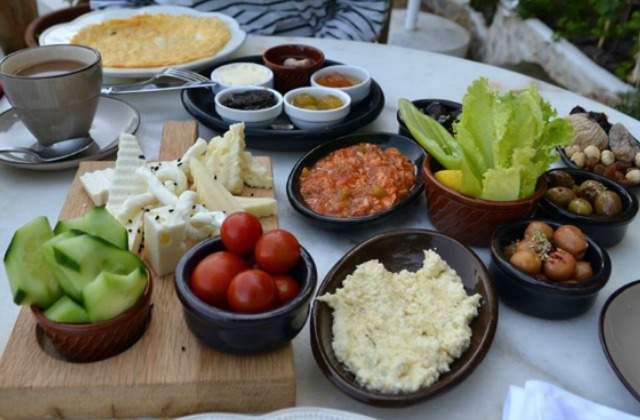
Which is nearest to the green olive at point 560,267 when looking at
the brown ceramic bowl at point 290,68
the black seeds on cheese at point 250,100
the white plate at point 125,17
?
the black seeds on cheese at point 250,100

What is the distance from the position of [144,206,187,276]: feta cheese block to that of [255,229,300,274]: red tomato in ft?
0.69

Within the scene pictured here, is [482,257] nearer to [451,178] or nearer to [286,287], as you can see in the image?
[451,178]

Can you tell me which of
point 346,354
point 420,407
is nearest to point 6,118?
point 346,354

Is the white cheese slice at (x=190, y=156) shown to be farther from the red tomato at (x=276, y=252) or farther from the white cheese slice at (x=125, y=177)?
the red tomato at (x=276, y=252)

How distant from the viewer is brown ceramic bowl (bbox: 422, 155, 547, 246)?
134cm

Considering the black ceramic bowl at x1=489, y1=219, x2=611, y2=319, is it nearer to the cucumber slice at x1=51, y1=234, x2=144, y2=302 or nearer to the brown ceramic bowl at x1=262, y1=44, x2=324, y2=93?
the cucumber slice at x1=51, y1=234, x2=144, y2=302

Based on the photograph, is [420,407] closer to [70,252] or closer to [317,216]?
[317,216]

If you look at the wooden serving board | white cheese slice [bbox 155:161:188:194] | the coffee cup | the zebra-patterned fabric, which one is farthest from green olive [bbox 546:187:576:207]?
the zebra-patterned fabric

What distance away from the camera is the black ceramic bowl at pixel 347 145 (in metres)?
1.41

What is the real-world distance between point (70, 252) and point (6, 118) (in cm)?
106

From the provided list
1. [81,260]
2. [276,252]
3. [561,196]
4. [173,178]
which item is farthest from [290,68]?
[81,260]

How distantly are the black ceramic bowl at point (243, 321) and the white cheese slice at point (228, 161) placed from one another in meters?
0.44

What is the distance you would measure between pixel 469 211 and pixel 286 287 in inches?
20.9

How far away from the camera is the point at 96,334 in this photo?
988mm
